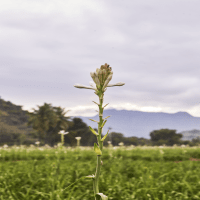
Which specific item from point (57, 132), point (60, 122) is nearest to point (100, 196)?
point (60, 122)

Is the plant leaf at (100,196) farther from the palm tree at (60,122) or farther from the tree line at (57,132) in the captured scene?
the palm tree at (60,122)

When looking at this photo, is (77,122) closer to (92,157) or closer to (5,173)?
(92,157)

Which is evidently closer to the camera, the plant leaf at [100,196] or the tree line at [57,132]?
the plant leaf at [100,196]

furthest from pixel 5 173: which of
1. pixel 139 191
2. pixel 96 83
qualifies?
pixel 96 83

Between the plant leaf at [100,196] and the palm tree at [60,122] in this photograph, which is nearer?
the plant leaf at [100,196]

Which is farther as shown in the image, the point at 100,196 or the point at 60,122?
the point at 60,122

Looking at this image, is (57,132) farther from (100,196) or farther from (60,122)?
(100,196)

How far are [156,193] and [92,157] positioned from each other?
17.0 ft

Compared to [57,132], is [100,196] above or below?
above

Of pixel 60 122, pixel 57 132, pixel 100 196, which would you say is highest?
pixel 60 122

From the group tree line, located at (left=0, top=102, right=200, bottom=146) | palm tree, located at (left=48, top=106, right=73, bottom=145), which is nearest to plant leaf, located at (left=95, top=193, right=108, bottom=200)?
tree line, located at (left=0, top=102, right=200, bottom=146)

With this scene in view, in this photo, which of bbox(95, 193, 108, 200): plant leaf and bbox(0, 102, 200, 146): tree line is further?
bbox(0, 102, 200, 146): tree line

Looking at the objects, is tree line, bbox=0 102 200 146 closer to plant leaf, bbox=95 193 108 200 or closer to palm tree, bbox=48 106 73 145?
palm tree, bbox=48 106 73 145

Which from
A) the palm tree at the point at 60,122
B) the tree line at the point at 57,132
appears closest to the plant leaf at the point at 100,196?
the tree line at the point at 57,132
